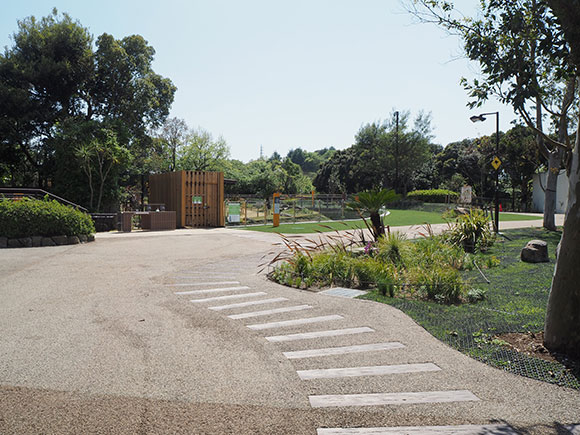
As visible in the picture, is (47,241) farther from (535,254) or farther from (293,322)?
(535,254)

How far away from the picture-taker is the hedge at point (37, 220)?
13.1m

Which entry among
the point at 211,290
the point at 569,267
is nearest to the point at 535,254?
the point at 569,267

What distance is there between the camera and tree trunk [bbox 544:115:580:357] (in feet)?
13.6

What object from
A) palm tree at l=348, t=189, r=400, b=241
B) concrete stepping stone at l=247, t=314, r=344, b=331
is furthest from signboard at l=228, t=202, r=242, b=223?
concrete stepping stone at l=247, t=314, r=344, b=331

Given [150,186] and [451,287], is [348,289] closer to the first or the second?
[451,287]

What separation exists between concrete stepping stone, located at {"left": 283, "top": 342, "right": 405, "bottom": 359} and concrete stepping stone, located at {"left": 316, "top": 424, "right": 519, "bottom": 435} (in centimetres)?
143

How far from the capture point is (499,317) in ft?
18.0

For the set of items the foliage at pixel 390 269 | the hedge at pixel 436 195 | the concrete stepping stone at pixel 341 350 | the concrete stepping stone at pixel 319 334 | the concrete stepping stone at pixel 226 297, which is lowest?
the concrete stepping stone at pixel 341 350

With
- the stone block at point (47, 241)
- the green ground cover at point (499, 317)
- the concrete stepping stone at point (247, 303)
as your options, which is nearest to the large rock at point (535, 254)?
the green ground cover at point (499, 317)

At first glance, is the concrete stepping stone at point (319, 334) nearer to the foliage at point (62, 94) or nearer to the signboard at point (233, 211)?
the signboard at point (233, 211)

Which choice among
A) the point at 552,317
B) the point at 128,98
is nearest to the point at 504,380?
the point at 552,317

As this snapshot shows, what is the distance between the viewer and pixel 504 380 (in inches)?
145

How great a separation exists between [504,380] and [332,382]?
1.55 metres

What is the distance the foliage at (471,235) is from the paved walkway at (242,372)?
240 inches
